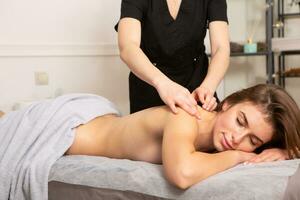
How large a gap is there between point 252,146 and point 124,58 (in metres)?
0.62

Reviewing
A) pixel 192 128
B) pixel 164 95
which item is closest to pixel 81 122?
pixel 164 95

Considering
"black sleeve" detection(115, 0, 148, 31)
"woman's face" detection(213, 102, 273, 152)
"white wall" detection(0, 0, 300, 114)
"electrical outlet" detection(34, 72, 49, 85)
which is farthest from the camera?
"electrical outlet" detection(34, 72, 49, 85)

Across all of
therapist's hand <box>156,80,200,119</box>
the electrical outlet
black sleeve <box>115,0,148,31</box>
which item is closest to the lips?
therapist's hand <box>156,80,200,119</box>

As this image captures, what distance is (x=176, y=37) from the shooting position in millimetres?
1849

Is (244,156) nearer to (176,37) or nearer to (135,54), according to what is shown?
(135,54)

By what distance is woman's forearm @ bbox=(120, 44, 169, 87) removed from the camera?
1387 mm

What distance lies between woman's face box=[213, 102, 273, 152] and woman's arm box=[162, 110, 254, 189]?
1.6 inches

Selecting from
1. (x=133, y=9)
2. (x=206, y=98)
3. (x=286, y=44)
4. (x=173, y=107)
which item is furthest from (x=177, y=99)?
(x=286, y=44)

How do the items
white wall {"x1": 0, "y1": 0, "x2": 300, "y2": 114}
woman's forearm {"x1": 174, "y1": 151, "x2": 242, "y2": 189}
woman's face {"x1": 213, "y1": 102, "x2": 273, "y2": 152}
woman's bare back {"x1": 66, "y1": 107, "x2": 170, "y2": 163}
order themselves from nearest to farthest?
1. woman's forearm {"x1": 174, "y1": 151, "x2": 242, "y2": 189}
2. woman's face {"x1": 213, "y1": 102, "x2": 273, "y2": 152}
3. woman's bare back {"x1": 66, "y1": 107, "x2": 170, "y2": 163}
4. white wall {"x1": 0, "y1": 0, "x2": 300, "y2": 114}

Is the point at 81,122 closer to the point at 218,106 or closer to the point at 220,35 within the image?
the point at 218,106

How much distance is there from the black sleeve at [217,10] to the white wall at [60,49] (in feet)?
3.91

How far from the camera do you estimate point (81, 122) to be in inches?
60.2

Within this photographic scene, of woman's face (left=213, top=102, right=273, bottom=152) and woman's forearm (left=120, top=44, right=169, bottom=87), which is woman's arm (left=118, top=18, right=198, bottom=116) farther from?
woman's face (left=213, top=102, right=273, bottom=152)

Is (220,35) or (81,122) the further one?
(220,35)
